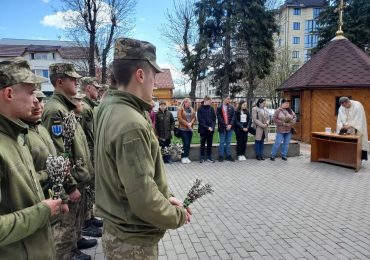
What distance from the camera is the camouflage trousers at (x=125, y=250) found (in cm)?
222

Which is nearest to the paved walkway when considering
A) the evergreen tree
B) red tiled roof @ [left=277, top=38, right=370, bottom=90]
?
red tiled roof @ [left=277, top=38, right=370, bottom=90]

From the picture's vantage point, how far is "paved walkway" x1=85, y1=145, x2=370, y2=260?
4.65 meters

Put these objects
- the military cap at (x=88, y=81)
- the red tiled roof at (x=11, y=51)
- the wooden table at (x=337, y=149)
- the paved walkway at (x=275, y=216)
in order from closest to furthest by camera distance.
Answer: the paved walkway at (x=275, y=216), the military cap at (x=88, y=81), the wooden table at (x=337, y=149), the red tiled roof at (x=11, y=51)

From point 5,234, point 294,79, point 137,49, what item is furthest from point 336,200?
point 294,79

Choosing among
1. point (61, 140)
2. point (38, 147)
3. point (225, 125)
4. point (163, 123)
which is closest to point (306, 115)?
point (225, 125)

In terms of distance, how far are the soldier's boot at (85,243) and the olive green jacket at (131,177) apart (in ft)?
8.96

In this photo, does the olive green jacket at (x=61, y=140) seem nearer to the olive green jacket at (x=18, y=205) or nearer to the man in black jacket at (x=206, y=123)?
the olive green jacket at (x=18, y=205)

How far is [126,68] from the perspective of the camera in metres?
2.21

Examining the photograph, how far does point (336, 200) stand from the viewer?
7.03 meters

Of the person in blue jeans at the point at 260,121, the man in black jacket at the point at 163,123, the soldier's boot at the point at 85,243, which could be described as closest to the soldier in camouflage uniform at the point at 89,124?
the soldier's boot at the point at 85,243

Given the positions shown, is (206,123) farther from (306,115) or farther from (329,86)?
(329,86)

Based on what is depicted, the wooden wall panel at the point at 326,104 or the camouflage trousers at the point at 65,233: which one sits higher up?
the wooden wall panel at the point at 326,104

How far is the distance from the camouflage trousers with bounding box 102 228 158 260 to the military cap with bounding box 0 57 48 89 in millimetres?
1185

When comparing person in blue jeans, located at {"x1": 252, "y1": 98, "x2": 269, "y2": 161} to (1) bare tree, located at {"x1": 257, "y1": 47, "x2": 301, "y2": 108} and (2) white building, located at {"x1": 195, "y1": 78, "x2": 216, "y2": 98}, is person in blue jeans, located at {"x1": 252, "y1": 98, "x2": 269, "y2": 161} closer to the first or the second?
(2) white building, located at {"x1": 195, "y1": 78, "x2": 216, "y2": 98}
